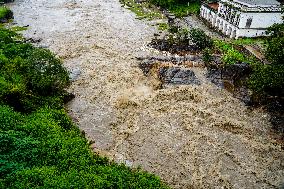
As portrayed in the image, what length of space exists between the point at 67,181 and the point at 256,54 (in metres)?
28.9

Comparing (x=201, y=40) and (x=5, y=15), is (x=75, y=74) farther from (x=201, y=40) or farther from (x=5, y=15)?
(x=5, y=15)

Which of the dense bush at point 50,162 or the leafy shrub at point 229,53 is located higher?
the dense bush at point 50,162

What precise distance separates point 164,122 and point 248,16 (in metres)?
20.3

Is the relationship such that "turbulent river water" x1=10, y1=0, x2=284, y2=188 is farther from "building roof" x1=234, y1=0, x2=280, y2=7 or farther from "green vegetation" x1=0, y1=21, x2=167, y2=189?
"building roof" x1=234, y1=0, x2=280, y2=7

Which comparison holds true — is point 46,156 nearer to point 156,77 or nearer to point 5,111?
point 5,111

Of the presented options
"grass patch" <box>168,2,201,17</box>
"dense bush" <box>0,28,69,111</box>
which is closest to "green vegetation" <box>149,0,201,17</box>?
"grass patch" <box>168,2,201,17</box>

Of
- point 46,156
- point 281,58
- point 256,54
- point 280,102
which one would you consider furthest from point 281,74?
point 46,156

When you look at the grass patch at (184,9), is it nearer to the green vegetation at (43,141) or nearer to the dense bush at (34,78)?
the dense bush at (34,78)

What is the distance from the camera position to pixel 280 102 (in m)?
33.6

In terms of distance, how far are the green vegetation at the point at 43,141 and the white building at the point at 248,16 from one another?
22773mm

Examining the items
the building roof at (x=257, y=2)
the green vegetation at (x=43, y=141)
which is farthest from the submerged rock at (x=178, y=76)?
the building roof at (x=257, y=2)

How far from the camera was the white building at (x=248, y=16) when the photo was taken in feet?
148

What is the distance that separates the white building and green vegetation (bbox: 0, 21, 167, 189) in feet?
74.7

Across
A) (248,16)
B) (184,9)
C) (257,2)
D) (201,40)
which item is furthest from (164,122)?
(184,9)
